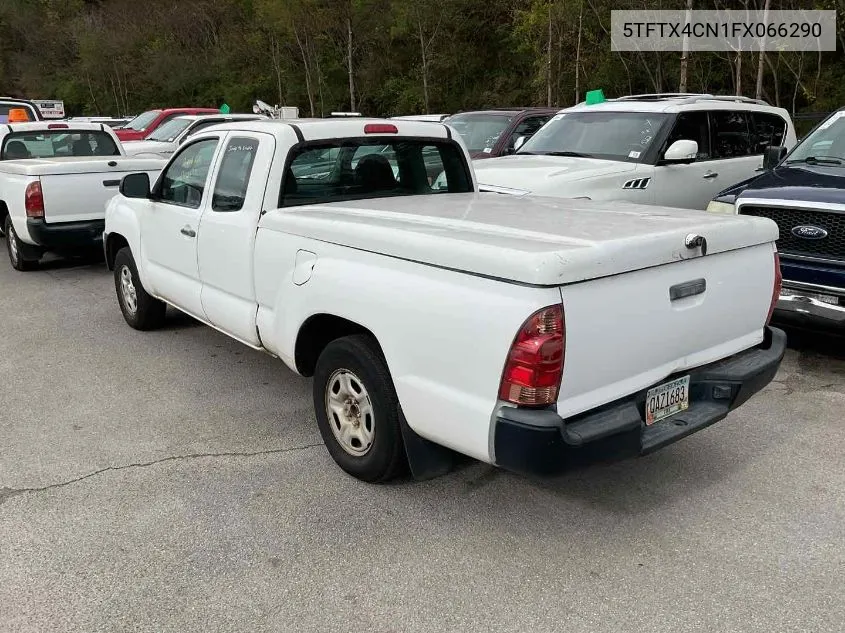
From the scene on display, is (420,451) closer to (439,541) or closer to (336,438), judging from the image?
(439,541)

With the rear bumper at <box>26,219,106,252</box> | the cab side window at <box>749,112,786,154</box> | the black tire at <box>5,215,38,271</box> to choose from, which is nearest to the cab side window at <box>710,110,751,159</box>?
the cab side window at <box>749,112,786,154</box>

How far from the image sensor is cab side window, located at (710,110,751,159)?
26.5 feet

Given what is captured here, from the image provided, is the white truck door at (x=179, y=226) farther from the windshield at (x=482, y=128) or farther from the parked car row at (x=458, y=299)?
the windshield at (x=482, y=128)

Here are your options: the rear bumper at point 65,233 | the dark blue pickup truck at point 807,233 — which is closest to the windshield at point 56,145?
the rear bumper at point 65,233

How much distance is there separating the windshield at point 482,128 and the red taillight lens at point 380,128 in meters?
5.85

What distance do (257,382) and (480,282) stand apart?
2.80 meters

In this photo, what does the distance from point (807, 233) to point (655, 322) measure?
292 cm

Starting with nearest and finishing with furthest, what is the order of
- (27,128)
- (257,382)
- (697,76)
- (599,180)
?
(257,382) < (599,180) < (27,128) < (697,76)

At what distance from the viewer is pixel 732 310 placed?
337 cm

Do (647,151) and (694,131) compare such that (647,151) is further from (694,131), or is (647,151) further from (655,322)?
(655,322)

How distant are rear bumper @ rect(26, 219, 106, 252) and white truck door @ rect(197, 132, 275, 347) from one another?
4.01m

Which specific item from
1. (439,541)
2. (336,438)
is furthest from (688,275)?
(336,438)

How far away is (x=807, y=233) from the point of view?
17.3ft

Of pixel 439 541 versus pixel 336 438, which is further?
pixel 336 438
